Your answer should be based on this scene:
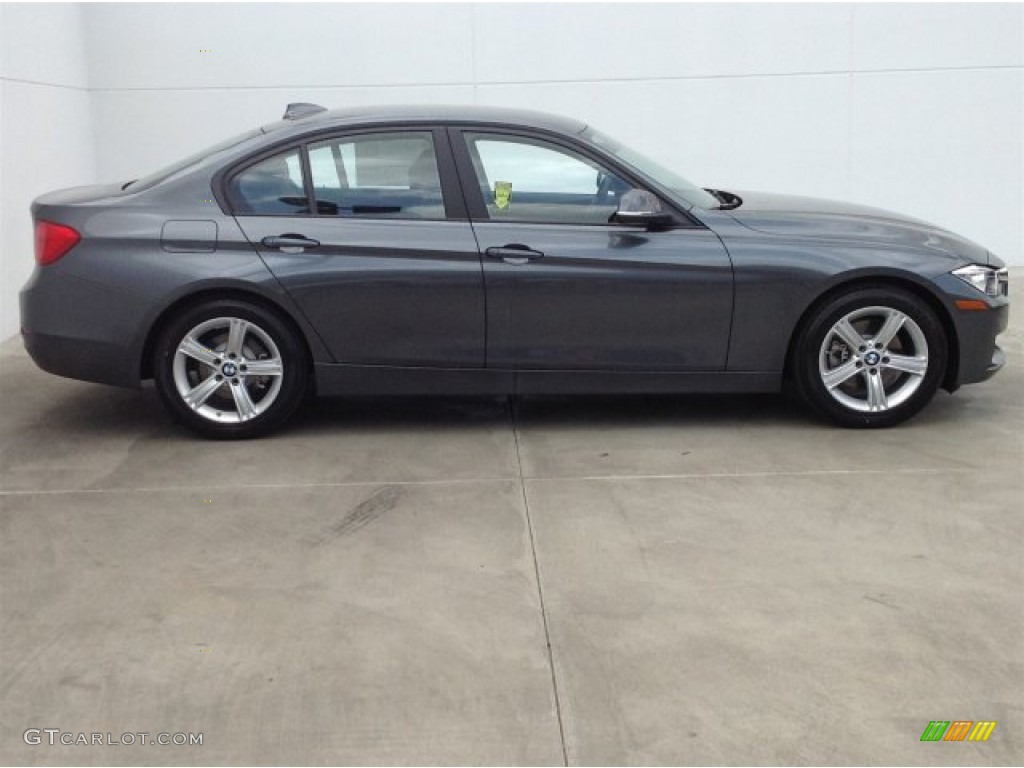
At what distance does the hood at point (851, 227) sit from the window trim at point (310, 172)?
1.37 metres

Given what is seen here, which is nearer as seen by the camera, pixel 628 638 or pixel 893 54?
pixel 628 638

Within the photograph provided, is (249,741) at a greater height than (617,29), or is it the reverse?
(617,29)

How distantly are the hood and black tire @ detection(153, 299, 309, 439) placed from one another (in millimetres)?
2271

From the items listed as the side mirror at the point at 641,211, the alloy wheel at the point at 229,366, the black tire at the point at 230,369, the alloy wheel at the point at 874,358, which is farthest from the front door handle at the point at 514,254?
the alloy wheel at the point at 874,358

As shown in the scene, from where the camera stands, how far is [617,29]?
10922 millimetres

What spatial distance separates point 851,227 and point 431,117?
210cm

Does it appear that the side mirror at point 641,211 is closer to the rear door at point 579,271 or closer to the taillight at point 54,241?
the rear door at point 579,271

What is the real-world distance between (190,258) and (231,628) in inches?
99.2

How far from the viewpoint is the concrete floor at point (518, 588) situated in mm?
3826

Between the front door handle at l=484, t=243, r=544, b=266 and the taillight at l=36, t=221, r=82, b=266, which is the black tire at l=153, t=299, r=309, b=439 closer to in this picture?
the taillight at l=36, t=221, r=82, b=266

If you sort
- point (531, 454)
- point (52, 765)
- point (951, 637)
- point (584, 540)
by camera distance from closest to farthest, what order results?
point (52, 765), point (951, 637), point (584, 540), point (531, 454)

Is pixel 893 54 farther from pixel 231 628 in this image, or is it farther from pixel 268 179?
pixel 231 628

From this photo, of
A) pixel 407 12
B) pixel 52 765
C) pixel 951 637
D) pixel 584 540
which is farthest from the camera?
pixel 407 12

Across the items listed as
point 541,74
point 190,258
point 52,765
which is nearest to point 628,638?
point 52,765
